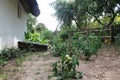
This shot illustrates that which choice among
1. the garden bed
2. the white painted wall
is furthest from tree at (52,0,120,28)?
the white painted wall

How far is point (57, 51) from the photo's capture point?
10.9m

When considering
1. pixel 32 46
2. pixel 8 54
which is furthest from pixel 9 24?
pixel 32 46

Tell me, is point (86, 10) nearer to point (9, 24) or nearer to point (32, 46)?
point (32, 46)

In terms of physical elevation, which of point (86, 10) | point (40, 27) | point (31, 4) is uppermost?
point (86, 10)

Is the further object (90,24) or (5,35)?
(90,24)

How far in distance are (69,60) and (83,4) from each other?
16308 millimetres

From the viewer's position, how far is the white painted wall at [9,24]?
33.0 feet

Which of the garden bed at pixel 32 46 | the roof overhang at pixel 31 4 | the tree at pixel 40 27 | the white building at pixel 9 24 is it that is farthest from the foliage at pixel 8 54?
the tree at pixel 40 27

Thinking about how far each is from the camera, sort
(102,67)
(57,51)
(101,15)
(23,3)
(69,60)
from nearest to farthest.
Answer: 1. (69,60)
2. (102,67)
3. (57,51)
4. (23,3)
5. (101,15)

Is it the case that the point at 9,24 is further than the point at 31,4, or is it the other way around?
the point at 31,4

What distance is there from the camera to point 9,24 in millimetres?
11125

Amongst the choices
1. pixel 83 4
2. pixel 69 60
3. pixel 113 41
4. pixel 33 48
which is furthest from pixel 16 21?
pixel 83 4

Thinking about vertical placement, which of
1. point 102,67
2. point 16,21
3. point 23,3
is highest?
point 23,3

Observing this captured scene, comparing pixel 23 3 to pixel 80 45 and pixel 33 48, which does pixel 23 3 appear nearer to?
pixel 33 48
